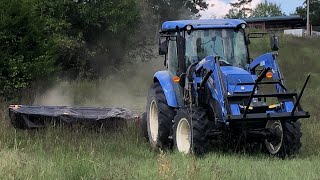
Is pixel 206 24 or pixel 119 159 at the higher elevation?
pixel 206 24

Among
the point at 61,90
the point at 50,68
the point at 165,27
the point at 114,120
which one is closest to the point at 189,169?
the point at 165,27

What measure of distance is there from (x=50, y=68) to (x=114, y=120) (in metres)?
5.74

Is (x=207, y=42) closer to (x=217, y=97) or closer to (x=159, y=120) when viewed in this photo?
(x=217, y=97)

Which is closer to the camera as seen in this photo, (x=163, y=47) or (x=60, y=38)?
(x=163, y=47)

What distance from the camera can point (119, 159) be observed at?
7680mm

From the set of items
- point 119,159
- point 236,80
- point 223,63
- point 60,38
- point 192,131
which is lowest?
point 119,159

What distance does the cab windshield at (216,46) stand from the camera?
9.23 m

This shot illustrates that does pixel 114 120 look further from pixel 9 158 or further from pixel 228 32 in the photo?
pixel 9 158

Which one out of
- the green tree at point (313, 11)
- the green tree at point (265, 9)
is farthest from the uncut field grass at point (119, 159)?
the green tree at point (265, 9)

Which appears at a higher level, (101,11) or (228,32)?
(101,11)

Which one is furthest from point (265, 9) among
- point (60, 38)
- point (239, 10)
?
point (60, 38)

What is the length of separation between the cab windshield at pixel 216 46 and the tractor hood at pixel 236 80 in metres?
0.78

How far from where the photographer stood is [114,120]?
1084 centimetres

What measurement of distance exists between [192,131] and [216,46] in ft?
7.12
